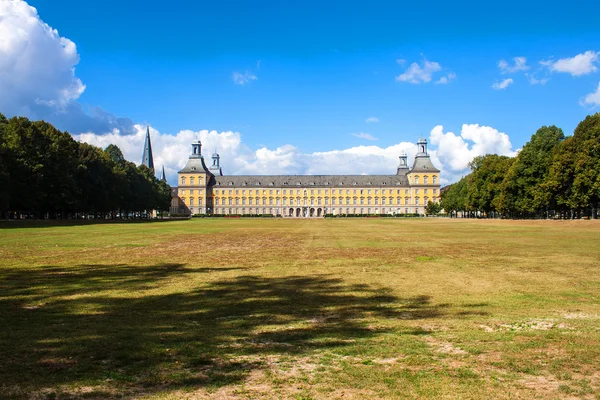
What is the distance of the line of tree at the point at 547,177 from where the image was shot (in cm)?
5244

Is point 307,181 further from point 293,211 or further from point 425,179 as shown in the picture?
point 425,179

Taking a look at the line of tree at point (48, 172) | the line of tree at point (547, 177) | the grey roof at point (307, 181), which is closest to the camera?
the line of tree at point (48, 172)

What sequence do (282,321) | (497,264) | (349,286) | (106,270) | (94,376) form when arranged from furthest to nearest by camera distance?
(497,264)
(106,270)
(349,286)
(282,321)
(94,376)

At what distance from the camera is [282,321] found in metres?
7.72

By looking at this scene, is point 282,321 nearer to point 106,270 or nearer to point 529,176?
point 106,270

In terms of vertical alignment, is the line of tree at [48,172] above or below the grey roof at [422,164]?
below

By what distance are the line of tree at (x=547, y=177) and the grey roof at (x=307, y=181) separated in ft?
216

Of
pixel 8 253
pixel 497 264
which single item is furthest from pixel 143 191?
pixel 497 264

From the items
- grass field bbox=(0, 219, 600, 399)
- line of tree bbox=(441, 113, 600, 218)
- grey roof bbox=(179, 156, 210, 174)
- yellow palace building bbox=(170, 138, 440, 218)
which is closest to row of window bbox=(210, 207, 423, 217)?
yellow palace building bbox=(170, 138, 440, 218)

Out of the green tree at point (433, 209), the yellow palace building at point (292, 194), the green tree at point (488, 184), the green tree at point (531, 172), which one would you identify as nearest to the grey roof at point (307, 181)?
the yellow palace building at point (292, 194)

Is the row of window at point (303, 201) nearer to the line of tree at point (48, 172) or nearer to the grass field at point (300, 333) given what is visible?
the line of tree at point (48, 172)

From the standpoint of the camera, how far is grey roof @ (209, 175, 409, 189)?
15600 cm

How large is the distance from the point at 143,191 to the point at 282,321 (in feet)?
310

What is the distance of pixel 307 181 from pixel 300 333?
151191mm
